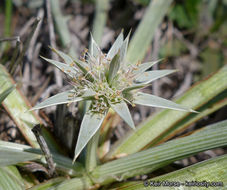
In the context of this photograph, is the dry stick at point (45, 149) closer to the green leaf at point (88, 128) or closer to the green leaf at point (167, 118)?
the green leaf at point (88, 128)

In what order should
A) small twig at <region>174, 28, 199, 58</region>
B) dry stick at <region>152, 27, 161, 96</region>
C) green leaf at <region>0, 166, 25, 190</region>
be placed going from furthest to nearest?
small twig at <region>174, 28, 199, 58</region> < dry stick at <region>152, 27, 161, 96</region> < green leaf at <region>0, 166, 25, 190</region>

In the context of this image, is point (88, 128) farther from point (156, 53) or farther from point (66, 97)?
point (156, 53)

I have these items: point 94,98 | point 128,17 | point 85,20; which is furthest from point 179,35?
point 94,98

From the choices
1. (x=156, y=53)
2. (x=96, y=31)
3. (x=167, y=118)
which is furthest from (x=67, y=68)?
(x=156, y=53)

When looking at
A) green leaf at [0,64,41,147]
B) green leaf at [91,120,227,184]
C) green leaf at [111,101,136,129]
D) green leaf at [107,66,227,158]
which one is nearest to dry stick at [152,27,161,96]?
green leaf at [107,66,227,158]

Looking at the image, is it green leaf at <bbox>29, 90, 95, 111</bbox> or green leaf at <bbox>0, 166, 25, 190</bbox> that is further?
green leaf at <bbox>0, 166, 25, 190</bbox>

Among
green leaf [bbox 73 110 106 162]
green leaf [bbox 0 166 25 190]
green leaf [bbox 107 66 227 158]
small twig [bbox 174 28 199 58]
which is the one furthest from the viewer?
small twig [bbox 174 28 199 58]

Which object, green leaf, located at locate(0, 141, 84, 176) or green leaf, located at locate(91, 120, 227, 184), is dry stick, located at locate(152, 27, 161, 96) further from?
green leaf, located at locate(0, 141, 84, 176)

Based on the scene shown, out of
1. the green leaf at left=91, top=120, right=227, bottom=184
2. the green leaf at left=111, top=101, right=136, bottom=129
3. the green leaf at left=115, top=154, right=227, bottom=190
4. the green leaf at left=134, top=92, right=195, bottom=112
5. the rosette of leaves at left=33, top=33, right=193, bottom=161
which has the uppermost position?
the rosette of leaves at left=33, top=33, right=193, bottom=161
